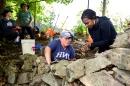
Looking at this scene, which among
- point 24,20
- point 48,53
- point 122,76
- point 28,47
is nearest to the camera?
point 122,76

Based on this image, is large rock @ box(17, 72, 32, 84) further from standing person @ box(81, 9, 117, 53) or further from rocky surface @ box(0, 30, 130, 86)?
standing person @ box(81, 9, 117, 53)

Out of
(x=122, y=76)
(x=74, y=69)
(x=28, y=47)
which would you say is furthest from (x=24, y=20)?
(x=122, y=76)

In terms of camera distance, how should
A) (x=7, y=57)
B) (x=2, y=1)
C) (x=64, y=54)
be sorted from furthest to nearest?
1. (x=2, y=1)
2. (x=7, y=57)
3. (x=64, y=54)

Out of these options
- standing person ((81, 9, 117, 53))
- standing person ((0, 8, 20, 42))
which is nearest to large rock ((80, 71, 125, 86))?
standing person ((81, 9, 117, 53))

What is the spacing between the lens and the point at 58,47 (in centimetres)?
650

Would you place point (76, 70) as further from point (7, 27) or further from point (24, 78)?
point (7, 27)

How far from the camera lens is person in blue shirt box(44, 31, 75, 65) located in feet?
21.1

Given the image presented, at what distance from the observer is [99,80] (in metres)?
5.39

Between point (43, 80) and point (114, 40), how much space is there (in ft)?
5.32

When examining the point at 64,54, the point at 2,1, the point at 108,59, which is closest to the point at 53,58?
the point at 64,54

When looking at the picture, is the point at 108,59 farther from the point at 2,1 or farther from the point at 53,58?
the point at 2,1

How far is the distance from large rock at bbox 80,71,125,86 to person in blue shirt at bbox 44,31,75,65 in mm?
983

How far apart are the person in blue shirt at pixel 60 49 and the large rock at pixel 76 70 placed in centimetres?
59

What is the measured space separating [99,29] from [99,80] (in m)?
1.08
